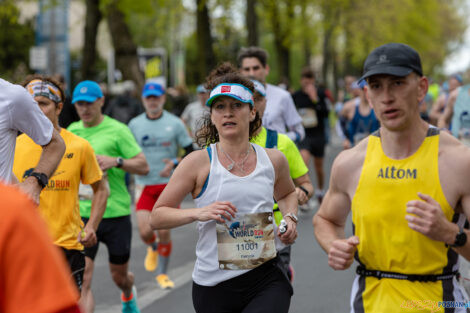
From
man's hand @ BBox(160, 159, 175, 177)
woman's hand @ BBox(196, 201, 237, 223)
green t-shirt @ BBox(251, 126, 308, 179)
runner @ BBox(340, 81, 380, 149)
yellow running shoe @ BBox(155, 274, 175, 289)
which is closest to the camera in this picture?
woman's hand @ BBox(196, 201, 237, 223)

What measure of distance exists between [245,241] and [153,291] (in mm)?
3794

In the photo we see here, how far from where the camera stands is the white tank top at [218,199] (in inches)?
154

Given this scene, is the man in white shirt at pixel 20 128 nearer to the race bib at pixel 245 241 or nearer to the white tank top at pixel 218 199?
the white tank top at pixel 218 199

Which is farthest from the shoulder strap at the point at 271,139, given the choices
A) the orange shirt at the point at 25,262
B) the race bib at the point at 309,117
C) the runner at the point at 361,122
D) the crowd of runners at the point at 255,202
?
the race bib at the point at 309,117

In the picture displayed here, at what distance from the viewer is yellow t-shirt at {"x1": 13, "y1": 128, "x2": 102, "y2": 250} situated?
494 centimetres

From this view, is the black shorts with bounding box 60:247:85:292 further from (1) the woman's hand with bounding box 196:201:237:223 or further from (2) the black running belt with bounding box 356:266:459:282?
(2) the black running belt with bounding box 356:266:459:282

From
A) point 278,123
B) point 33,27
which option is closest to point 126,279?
point 278,123

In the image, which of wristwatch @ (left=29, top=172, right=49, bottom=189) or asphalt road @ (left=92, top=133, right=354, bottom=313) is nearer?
wristwatch @ (left=29, top=172, right=49, bottom=189)

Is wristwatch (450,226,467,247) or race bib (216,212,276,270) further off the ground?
wristwatch (450,226,467,247)

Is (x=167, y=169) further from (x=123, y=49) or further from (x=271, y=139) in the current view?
(x=123, y=49)

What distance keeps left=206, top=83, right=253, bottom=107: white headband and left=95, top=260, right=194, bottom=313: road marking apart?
326cm

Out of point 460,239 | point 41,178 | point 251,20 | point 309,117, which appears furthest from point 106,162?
point 251,20

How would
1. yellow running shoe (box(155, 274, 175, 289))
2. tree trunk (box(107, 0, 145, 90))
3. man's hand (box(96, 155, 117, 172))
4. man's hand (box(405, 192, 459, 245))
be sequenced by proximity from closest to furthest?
man's hand (box(405, 192, 459, 245)) < man's hand (box(96, 155, 117, 172)) < yellow running shoe (box(155, 274, 175, 289)) < tree trunk (box(107, 0, 145, 90))

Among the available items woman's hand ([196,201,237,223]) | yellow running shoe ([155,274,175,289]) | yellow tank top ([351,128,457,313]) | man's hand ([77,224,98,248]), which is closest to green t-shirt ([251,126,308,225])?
man's hand ([77,224,98,248])
